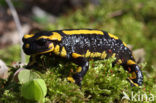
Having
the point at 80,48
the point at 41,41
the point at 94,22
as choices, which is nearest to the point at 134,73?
the point at 80,48

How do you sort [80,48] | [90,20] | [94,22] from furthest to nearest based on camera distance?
[90,20], [94,22], [80,48]

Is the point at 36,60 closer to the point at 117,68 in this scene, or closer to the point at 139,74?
the point at 117,68

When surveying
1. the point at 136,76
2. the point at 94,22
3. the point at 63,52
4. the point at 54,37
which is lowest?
the point at 136,76

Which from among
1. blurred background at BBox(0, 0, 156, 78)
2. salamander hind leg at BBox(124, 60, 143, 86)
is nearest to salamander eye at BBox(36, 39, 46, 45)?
salamander hind leg at BBox(124, 60, 143, 86)

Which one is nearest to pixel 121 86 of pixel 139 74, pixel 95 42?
pixel 139 74

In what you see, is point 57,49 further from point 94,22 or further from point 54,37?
point 94,22

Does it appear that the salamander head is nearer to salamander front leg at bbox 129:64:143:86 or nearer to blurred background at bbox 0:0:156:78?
salamander front leg at bbox 129:64:143:86

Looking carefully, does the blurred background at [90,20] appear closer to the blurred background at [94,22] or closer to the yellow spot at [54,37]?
the blurred background at [94,22]

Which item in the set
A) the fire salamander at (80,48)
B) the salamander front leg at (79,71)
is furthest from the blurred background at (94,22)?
the salamander front leg at (79,71)
